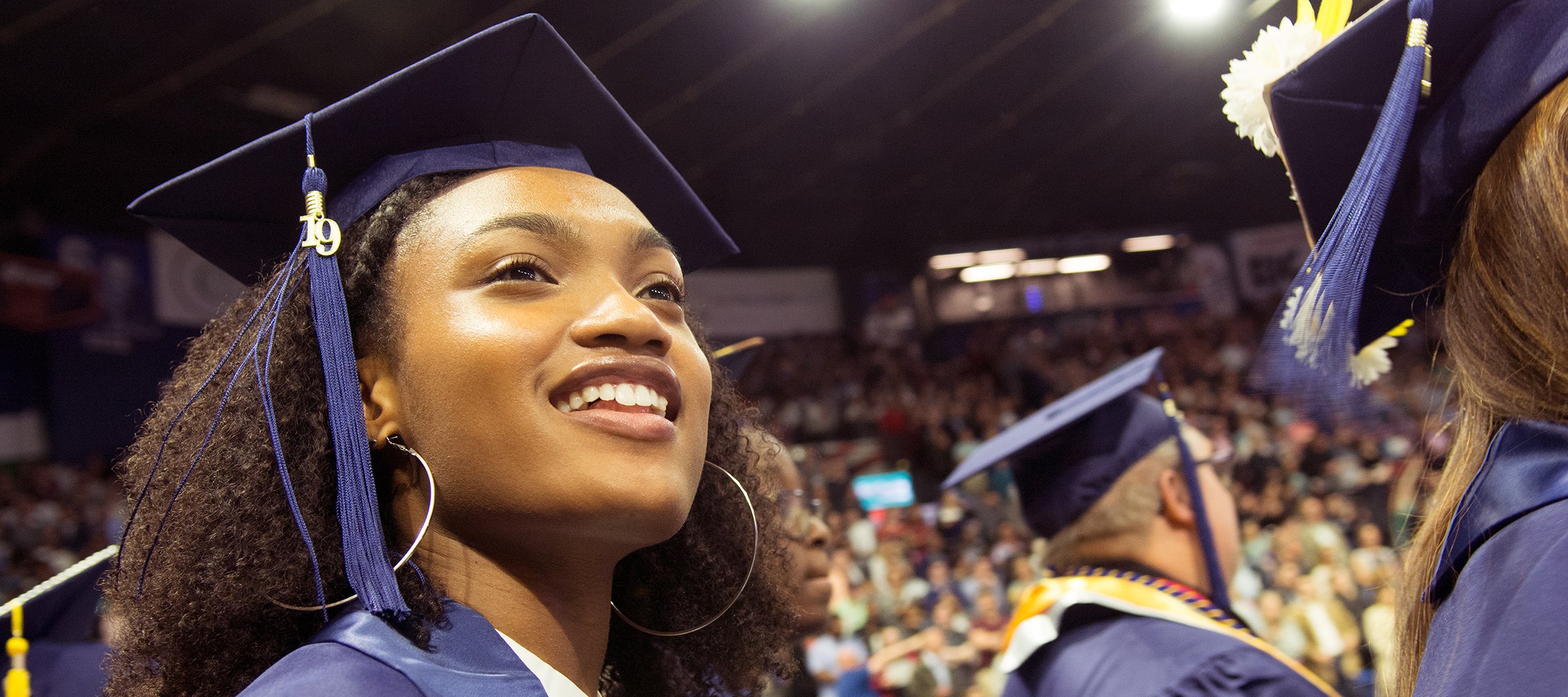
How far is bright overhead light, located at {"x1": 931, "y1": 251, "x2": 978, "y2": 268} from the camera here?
1698 centimetres

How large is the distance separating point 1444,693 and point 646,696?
3.38 ft

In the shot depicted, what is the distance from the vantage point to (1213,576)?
2.51 metres

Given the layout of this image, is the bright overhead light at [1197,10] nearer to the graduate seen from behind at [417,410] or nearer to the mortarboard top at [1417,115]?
the mortarboard top at [1417,115]

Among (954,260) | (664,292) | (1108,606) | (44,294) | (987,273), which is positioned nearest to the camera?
(664,292)

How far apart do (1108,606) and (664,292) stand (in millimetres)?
1404

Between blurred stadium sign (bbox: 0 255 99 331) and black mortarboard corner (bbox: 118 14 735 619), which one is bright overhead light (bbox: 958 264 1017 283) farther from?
black mortarboard corner (bbox: 118 14 735 619)

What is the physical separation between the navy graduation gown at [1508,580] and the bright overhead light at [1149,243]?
17.2 metres

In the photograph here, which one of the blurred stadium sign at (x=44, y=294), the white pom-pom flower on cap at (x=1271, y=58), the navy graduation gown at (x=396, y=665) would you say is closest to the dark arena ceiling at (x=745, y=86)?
the blurred stadium sign at (x=44, y=294)

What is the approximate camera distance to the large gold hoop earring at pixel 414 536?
1.14 metres

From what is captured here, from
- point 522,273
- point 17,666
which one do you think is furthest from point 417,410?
point 17,666

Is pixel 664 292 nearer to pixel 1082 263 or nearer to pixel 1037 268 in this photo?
pixel 1037 268

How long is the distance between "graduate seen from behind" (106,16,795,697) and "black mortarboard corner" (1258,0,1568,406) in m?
0.74

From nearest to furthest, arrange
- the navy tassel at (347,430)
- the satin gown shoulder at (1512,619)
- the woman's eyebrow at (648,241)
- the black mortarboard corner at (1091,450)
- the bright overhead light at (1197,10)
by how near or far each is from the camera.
Answer: the satin gown shoulder at (1512,619) < the navy tassel at (347,430) < the woman's eyebrow at (648,241) < the black mortarboard corner at (1091,450) < the bright overhead light at (1197,10)

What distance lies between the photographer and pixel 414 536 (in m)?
1.24
